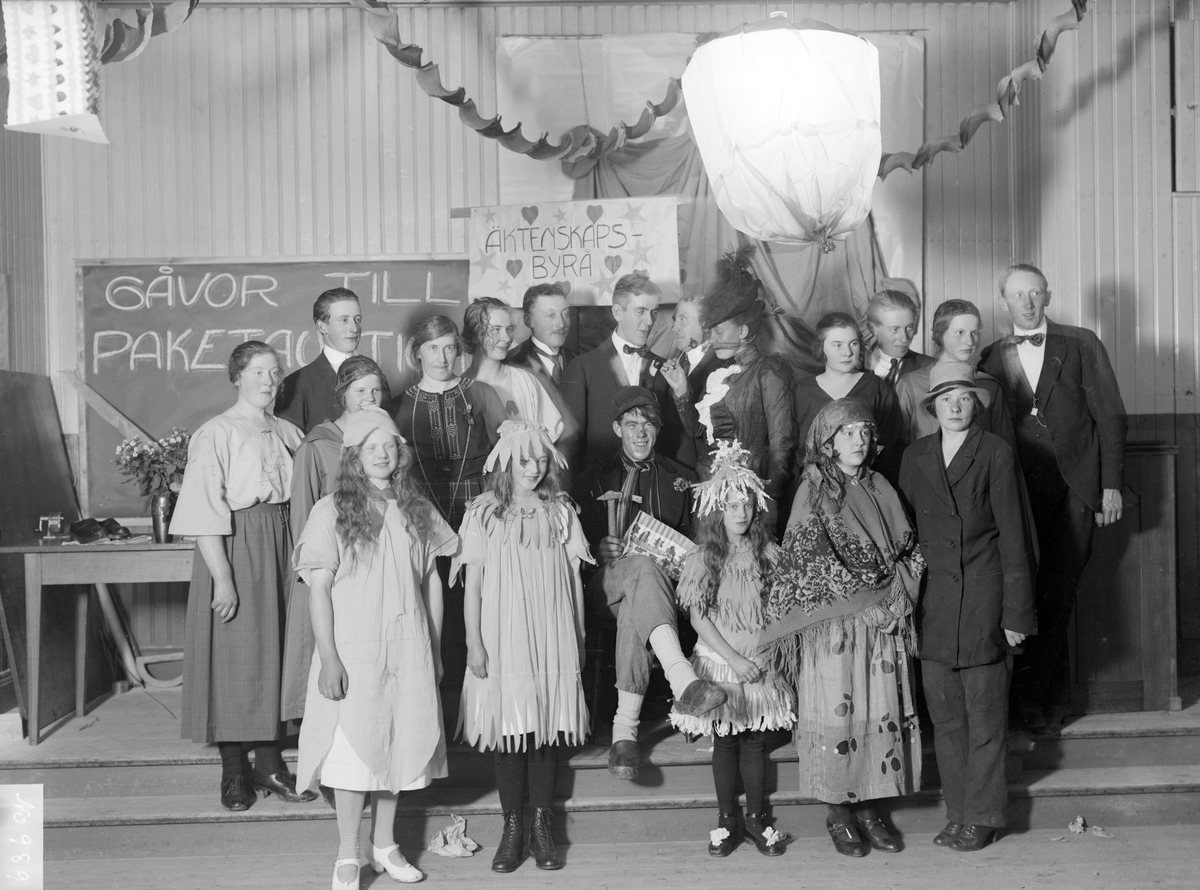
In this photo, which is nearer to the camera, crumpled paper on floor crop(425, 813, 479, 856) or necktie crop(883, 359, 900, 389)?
crumpled paper on floor crop(425, 813, 479, 856)

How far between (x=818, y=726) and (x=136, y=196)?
4076 millimetres

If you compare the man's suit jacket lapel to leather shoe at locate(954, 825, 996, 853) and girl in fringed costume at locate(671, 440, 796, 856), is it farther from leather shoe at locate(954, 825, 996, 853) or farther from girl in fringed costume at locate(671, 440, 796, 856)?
leather shoe at locate(954, 825, 996, 853)

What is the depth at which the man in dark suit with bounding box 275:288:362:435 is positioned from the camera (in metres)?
4.02

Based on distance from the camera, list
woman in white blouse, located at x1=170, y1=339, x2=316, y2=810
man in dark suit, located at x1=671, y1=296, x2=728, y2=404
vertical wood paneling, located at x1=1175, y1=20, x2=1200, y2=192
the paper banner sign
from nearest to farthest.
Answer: woman in white blouse, located at x1=170, y1=339, x2=316, y2=810, man in dark suit, located at x1=671, y1=296, x2=728, y2=404, vertical wood paneling, located at x1=1175, y1=20, x2=1200, y2=192, the paper banner sign

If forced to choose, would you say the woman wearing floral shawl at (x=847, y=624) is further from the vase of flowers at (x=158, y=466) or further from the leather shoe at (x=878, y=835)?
the vase of flowers at (x=158, y=466)

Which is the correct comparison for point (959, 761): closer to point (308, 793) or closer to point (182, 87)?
point (308, 793)

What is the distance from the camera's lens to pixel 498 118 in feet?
14.6

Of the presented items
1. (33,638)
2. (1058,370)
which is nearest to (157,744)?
(33,638)

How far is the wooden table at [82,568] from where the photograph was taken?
13.9 ft

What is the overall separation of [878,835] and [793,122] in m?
2.24

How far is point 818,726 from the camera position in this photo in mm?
3502

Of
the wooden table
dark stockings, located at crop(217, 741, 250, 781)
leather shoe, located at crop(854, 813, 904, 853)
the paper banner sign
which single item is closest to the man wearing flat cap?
leather shoe, located at crop(854, 813, 904, 853)

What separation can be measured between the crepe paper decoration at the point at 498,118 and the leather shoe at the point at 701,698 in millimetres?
2368

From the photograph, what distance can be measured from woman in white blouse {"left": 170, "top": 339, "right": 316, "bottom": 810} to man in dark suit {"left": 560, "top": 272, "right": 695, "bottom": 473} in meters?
1.11
